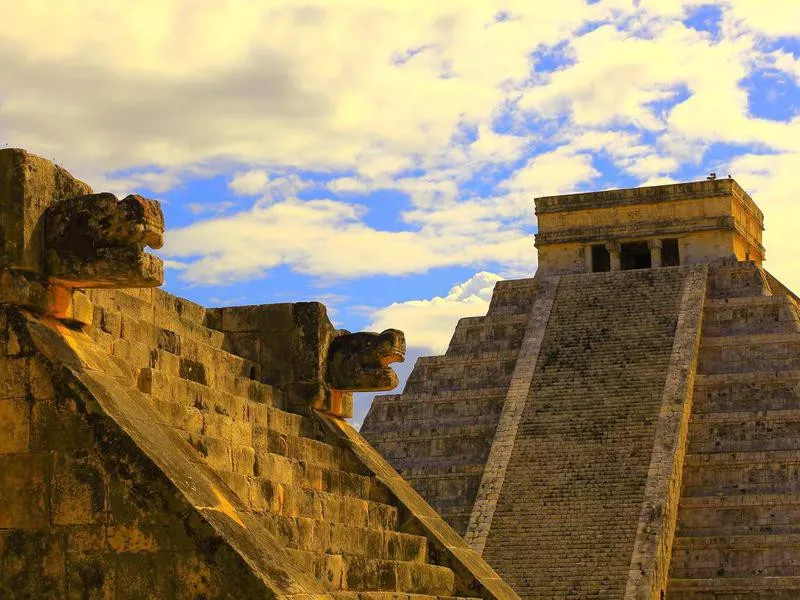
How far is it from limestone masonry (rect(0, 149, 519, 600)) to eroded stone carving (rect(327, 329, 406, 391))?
69.4 inches

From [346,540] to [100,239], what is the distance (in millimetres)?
2904

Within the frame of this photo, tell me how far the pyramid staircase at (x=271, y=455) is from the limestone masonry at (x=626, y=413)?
460 inches

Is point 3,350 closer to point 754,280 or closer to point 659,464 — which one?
point 659,464

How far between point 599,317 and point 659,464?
5.23 m

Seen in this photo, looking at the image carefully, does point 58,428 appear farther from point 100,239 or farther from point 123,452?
point 100,239

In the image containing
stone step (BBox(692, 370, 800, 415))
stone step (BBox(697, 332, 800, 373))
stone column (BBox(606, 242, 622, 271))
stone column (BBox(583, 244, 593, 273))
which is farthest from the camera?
stone column (BBox(583, 244, 593, 273))

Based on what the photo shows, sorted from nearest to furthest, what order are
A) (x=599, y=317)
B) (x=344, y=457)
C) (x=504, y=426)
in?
(x=344, y=457) → (x=504, y=426) → (x=599, y=317)

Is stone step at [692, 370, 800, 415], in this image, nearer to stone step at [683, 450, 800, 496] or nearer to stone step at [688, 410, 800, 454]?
stone step at [688, 410, 800, 454]

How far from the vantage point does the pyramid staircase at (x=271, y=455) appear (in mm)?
10305

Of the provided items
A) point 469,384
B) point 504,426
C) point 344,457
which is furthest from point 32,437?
A: point 469,384

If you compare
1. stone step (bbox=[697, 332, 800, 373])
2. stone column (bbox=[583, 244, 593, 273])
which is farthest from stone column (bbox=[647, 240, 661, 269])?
stone step (bbox=[697, 332, 800, 373])

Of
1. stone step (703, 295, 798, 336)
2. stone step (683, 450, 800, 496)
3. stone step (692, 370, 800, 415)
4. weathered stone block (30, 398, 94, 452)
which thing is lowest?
weathered stone block (30, 398, 94, 452)

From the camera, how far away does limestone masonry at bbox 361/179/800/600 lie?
83.4 ft

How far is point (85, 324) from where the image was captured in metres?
9.80
